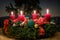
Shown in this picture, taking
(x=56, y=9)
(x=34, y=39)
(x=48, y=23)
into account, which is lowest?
(x=34, y=39)

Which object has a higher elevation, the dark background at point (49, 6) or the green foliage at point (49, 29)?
the dark background at point (49, 6)

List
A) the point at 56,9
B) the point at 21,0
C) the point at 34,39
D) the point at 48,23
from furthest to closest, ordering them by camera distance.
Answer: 1. the point at 56,9
2. the point at 21,0
3. the point at 48,23
4. the point at 34,39

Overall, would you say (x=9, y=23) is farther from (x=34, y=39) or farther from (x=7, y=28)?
(x=34, y=39)

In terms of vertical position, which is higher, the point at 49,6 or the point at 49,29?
the point at 49,6

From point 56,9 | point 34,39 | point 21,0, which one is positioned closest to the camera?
point 34,39

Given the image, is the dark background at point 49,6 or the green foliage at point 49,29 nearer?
the green foliage at point 49,29

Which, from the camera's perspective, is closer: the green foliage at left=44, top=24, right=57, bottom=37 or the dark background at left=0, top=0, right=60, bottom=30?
the green foliage at left=44, top=24, right=57, bottom=37

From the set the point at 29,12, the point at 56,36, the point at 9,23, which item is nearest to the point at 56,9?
the point at 29,12

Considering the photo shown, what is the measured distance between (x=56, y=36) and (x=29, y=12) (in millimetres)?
365

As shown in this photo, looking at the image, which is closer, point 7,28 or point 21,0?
point 7,28

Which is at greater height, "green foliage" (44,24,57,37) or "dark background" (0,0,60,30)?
"dark background" (0,0,60,30)

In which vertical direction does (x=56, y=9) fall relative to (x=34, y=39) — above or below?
above

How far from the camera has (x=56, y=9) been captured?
6.23 feet

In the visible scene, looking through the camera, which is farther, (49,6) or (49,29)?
(49,6)
